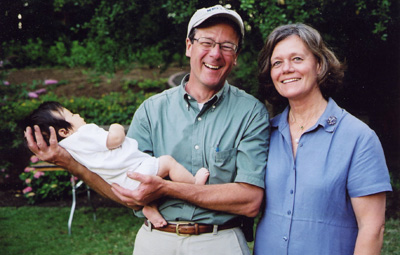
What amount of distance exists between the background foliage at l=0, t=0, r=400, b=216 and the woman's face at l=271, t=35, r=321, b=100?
248 centimetres

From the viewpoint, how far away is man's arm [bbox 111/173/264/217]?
8.35 feet

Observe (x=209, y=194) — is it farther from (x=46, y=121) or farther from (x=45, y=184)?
(x=45, y=184)

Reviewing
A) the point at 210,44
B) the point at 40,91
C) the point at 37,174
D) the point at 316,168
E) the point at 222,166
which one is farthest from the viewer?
the point at 40,91

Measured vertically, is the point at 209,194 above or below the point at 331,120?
below

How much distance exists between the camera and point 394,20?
18.9ft

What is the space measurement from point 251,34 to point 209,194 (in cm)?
394

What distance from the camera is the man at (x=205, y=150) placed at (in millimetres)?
2572

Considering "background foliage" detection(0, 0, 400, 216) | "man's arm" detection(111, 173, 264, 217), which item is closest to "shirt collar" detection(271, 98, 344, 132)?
"man's arm" detection(111, 173, 264, 217)

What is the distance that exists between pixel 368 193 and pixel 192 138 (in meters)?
1.05

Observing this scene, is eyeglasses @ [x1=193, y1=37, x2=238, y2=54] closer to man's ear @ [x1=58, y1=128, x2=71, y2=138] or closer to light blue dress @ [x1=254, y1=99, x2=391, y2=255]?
light blue dress @ [x1=254, y1=99, x2=391, y2=255]

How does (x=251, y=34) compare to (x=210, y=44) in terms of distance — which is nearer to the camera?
(x=210, y=44)

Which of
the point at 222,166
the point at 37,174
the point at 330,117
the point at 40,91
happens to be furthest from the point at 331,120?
the point at 40,91

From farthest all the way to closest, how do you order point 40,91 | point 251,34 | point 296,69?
point 40,91 < point 251,34 < point 296,69

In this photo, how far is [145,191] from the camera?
8.36ft
